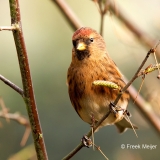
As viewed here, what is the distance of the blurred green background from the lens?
331 centimetres

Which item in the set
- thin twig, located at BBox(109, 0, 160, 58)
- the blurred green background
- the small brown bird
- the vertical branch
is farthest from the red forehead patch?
the blurred green background

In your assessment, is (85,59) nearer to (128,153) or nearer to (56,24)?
(128,153)

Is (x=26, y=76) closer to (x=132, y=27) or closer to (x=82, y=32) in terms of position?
(x=82, y=32)

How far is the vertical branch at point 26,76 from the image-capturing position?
145 centimetres

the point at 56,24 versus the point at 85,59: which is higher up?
the point at 56,24

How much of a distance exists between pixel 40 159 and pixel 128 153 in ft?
3.65

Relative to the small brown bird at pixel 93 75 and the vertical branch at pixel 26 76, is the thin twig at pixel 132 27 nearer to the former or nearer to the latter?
the small brown bird at pixel 93 75

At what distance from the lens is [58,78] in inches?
145

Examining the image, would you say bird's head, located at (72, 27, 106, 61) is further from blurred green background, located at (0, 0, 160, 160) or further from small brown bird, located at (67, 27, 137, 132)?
blurred green background, located at (0, 0, 160, 160)

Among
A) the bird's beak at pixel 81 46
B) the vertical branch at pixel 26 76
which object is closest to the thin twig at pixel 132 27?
the bird's beak at pixel 81 46

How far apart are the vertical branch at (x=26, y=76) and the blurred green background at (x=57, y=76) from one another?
148 centimetres

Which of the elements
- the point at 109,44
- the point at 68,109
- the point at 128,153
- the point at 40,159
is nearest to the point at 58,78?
the point at 68,109

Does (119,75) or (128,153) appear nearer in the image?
(119,75)

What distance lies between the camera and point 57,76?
12.1 ft
